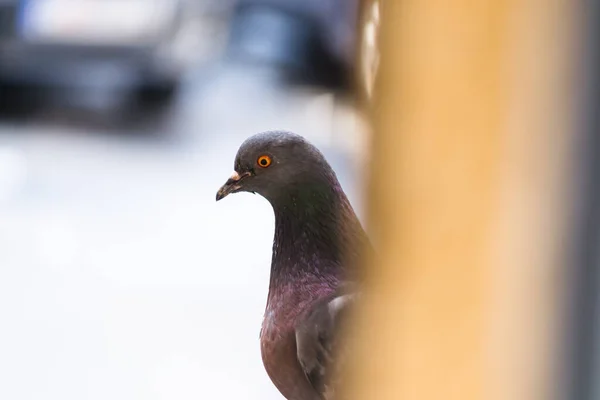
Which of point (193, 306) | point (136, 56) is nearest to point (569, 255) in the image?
point (193, 306)

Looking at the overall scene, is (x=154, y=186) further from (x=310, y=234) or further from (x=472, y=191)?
(x=472, y=191)

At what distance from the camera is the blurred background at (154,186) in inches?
26.4

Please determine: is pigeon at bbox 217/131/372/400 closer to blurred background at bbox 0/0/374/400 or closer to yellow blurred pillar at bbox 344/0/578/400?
blurred background at bbox 0/0/374/400

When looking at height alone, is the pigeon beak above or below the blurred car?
below

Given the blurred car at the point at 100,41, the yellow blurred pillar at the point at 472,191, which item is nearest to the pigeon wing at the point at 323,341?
the yellow blurred pillar at the point at 472,191

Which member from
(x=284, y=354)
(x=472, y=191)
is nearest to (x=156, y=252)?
(x=284, y=354)

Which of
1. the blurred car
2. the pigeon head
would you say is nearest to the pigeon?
the pigeon head

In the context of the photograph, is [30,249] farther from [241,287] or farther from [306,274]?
[306,274]

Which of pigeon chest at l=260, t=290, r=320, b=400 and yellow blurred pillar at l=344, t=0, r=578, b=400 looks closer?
yellow blurred pillar at l=344, t=0, r=578, b=400

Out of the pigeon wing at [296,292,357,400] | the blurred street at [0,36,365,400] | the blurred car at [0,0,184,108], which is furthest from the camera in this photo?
the blurred car at [0,0,184,108]

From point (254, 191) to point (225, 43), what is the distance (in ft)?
2.54

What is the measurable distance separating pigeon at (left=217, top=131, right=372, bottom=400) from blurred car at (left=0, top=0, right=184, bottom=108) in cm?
66

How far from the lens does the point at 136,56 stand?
1490mm

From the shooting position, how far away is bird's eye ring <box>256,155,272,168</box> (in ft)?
1.47
